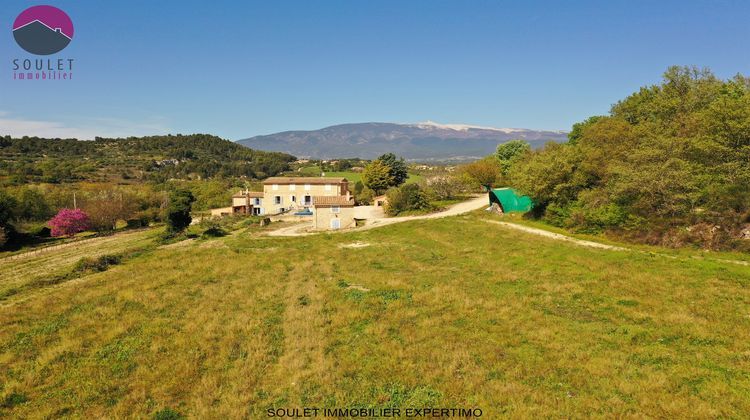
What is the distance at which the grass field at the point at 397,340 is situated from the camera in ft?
27.7

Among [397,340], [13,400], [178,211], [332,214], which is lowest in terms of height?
[13,400]

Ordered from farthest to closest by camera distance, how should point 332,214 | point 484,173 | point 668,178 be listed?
point 484,173, point 332,214, point 668,178

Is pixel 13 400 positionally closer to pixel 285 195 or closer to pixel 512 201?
pixel 512 201

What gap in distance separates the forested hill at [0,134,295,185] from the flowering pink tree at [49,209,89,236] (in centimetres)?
3691

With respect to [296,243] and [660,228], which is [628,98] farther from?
[296,243]

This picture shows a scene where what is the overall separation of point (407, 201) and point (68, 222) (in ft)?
151

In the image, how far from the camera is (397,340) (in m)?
11.6

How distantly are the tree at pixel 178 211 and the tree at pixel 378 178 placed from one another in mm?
38436

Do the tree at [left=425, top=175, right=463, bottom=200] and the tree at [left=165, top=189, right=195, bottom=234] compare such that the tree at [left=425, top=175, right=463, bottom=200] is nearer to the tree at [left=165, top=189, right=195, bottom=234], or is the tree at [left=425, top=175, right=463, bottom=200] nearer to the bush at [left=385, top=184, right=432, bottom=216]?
the bush at [left=385, top=184, right=432, bottom=216]

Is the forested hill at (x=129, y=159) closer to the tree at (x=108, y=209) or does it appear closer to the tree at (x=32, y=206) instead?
the tree at (x=32, y=206)

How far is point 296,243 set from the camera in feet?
107

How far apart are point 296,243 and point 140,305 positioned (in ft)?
55.9

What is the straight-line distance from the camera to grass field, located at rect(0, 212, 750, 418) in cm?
845

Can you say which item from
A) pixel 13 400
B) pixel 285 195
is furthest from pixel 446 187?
pixel 13 400
